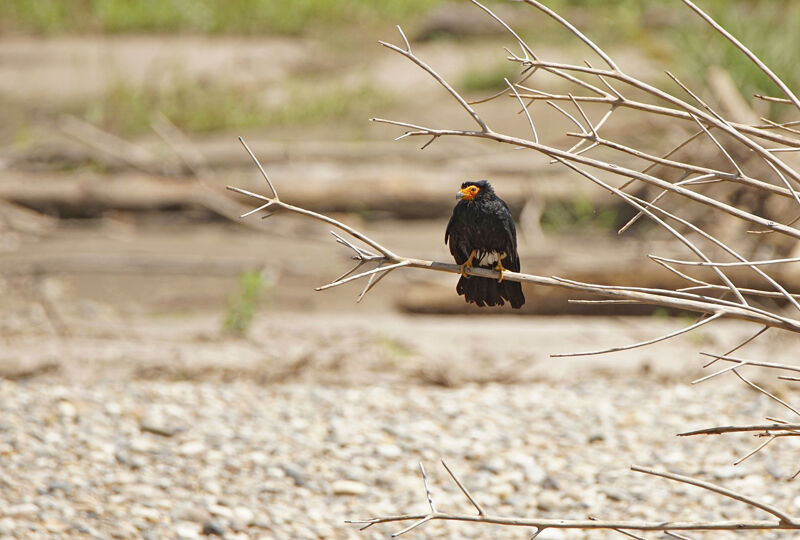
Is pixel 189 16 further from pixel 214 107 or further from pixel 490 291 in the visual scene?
pixel 490 291

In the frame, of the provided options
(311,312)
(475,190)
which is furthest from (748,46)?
(475,190)

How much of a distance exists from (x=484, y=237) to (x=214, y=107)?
331 inches

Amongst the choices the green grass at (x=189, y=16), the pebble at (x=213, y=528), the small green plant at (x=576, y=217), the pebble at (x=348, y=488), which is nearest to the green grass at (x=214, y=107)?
the green grass at (x=189, y=16)

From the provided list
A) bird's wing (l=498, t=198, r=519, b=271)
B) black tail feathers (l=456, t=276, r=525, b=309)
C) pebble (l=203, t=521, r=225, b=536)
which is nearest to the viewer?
black tail feathers (l=456, t=276, r=525, b=309)

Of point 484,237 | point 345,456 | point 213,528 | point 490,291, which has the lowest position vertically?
point 213,528

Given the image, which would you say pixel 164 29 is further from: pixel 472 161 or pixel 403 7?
pixel 472 161

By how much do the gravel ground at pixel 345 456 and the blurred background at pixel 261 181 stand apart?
1.66 feet

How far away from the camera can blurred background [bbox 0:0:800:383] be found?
19.0ft

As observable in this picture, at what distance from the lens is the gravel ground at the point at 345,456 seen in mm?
3510

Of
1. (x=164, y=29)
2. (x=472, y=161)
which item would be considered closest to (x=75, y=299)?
(x=472, y=161)

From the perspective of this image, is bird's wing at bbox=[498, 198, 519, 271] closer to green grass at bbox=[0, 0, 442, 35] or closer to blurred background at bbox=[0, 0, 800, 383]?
blurred background at bbox=[0, 0, 800, 383]

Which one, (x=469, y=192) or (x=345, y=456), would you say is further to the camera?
(x=345, y=456)

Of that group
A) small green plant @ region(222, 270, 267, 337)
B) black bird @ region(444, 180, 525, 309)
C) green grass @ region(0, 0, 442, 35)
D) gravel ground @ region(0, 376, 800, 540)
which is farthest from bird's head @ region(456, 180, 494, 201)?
green grass @ region(0, 0, 442, 35)

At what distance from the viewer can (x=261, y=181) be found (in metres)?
8.18
